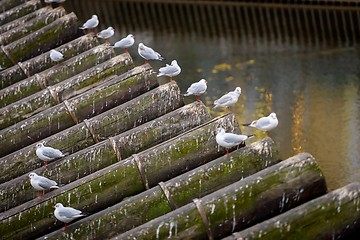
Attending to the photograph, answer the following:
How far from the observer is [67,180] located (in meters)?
11.6

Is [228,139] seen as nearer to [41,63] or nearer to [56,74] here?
[56,74]

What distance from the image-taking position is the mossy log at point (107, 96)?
1333cm

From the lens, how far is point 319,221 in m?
9.42

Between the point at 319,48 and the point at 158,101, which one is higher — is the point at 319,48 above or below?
below

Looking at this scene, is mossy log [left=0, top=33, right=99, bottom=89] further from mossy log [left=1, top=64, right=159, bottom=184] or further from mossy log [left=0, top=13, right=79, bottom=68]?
mossy log [left=1, top=64, right=159, bottom=184]

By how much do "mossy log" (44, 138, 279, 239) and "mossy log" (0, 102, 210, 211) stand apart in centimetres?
147

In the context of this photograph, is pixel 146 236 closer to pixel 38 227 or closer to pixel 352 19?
pixel 38 227

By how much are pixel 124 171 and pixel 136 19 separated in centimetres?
1794

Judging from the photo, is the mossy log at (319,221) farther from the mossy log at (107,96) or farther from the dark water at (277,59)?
the dark water at (277,59)

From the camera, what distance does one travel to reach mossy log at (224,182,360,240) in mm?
9305

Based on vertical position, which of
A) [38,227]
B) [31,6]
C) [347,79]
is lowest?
[347,79]

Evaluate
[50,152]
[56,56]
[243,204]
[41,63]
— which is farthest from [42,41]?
[243,204]

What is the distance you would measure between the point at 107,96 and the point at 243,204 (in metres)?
4.46

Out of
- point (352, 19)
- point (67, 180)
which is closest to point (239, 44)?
point (352, 19)
